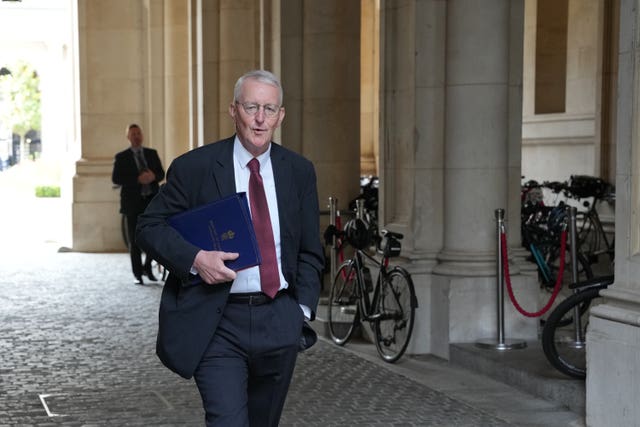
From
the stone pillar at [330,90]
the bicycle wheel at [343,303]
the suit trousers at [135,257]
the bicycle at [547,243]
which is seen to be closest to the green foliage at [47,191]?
the suit trousers at [135,257]

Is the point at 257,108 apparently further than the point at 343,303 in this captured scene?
No

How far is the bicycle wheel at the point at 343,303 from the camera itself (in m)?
10.6

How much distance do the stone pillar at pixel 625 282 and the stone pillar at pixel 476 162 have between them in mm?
2636

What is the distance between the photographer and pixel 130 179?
15.5 m

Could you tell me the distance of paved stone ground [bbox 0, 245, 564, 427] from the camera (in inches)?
296

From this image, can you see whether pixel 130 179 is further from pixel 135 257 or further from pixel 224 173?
pixel 224 173

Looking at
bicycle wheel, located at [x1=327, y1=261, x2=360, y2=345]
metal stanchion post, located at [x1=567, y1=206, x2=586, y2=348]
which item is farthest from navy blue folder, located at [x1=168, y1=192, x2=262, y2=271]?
bicycle wheel, located at [x1=327, y1=261, x2=360, y2=345]

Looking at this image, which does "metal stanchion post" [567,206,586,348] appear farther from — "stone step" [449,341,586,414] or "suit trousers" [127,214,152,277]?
"suit trousers" [127,214,152,277]

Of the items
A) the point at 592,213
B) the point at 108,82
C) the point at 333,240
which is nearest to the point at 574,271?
the point at 333,240

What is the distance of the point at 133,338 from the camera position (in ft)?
35.4

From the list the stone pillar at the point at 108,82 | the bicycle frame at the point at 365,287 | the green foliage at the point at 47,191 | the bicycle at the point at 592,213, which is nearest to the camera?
the bicycle frame at the point at 365,287

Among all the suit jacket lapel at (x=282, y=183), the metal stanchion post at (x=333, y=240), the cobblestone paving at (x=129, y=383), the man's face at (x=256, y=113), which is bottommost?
the cobblestone paving at (x=129, y=383)

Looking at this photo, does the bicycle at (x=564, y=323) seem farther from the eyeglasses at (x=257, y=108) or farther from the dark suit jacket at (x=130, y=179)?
the dark suit jacket at (x=130, y=179)

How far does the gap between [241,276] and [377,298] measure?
218 inches
